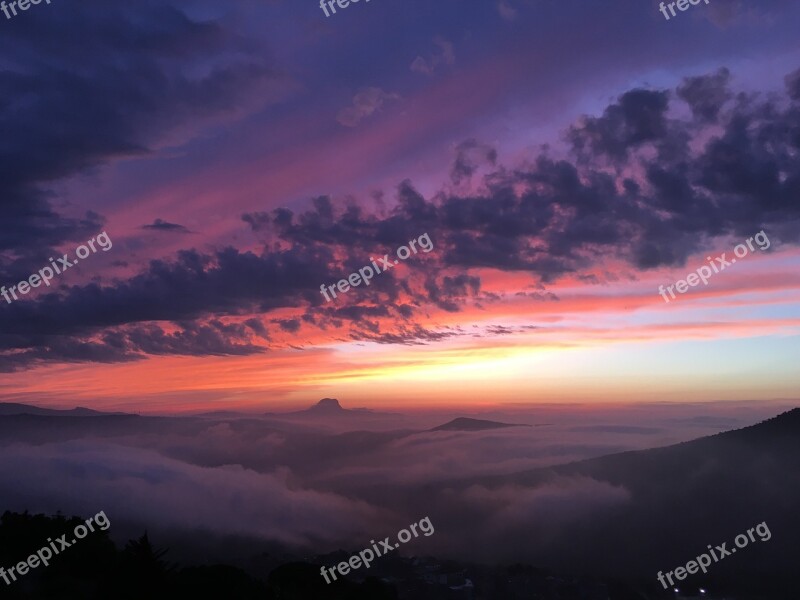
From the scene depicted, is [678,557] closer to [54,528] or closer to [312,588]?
[312,588]

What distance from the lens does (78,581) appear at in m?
39.4

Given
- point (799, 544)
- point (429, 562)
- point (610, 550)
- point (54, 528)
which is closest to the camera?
point (54, 528)

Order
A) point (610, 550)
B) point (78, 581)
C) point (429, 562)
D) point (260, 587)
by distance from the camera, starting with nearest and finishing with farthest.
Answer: point (78, 581) → point (260, 587) → point (429, 562) → point (610, 550)

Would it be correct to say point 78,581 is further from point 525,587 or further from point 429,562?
point 429,562

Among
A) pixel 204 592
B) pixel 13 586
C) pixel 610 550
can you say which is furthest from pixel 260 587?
pixel 610 550

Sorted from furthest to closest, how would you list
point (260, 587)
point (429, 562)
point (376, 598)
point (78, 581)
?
point (429, 562)
point (376, 598)
point (260, 587)
point (78, 581)

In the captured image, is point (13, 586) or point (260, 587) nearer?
point (13, 586)

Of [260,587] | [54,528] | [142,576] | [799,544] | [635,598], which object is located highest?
[54,528]

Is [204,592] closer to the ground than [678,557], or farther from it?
farther from it

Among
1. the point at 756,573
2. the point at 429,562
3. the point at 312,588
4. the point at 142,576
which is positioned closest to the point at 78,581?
the point at 142,576

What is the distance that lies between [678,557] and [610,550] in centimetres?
2076

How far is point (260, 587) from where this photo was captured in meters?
45.8

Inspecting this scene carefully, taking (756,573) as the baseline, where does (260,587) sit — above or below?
above

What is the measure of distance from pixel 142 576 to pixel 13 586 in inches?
322
